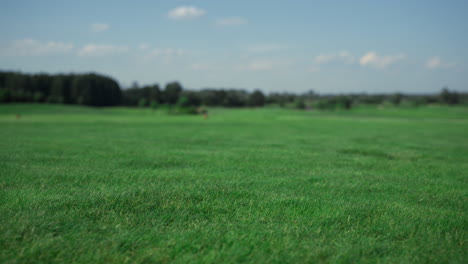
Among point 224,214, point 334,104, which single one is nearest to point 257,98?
point 334,104

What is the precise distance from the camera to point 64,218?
3.48 meters

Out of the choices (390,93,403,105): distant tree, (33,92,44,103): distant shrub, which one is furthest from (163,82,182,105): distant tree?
(390,93,403,105): distant tree

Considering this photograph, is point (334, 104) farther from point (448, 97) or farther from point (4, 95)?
point (4, 95)

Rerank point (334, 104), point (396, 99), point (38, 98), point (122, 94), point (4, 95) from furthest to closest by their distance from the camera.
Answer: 1. point (396, 99)
2. point (122, 94)
3. point (334, 104)
4. point (38, 98)
5. point (4, 95)

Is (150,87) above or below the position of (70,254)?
above

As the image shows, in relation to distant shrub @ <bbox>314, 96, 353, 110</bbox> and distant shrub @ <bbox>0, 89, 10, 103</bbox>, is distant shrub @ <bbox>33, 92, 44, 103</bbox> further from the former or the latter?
distant shrub @ <bbox>314, 96, 353, 110</bbox>

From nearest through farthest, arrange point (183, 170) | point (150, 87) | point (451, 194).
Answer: point (451, 194)
point (183, 170)
point (150, 87)

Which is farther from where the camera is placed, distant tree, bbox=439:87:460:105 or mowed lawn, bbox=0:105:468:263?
distant tree, bbox=439:87:460:105

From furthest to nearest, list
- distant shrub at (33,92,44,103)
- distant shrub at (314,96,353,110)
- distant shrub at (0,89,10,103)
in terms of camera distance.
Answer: distant shrub at (314,96,353,110), distant shrub at (33,92,44,103), distant shrub at (0,89,10,103)

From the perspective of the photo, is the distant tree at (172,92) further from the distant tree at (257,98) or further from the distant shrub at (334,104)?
the distant shrub at (334,104)

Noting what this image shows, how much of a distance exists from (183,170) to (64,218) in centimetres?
295

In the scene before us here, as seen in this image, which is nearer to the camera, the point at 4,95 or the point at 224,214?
the point at 224,214

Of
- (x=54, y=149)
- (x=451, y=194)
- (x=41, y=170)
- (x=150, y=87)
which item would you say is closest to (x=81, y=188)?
(x=41, y=170)

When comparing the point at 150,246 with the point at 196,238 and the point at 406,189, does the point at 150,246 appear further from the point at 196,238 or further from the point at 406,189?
the point at 406,189
